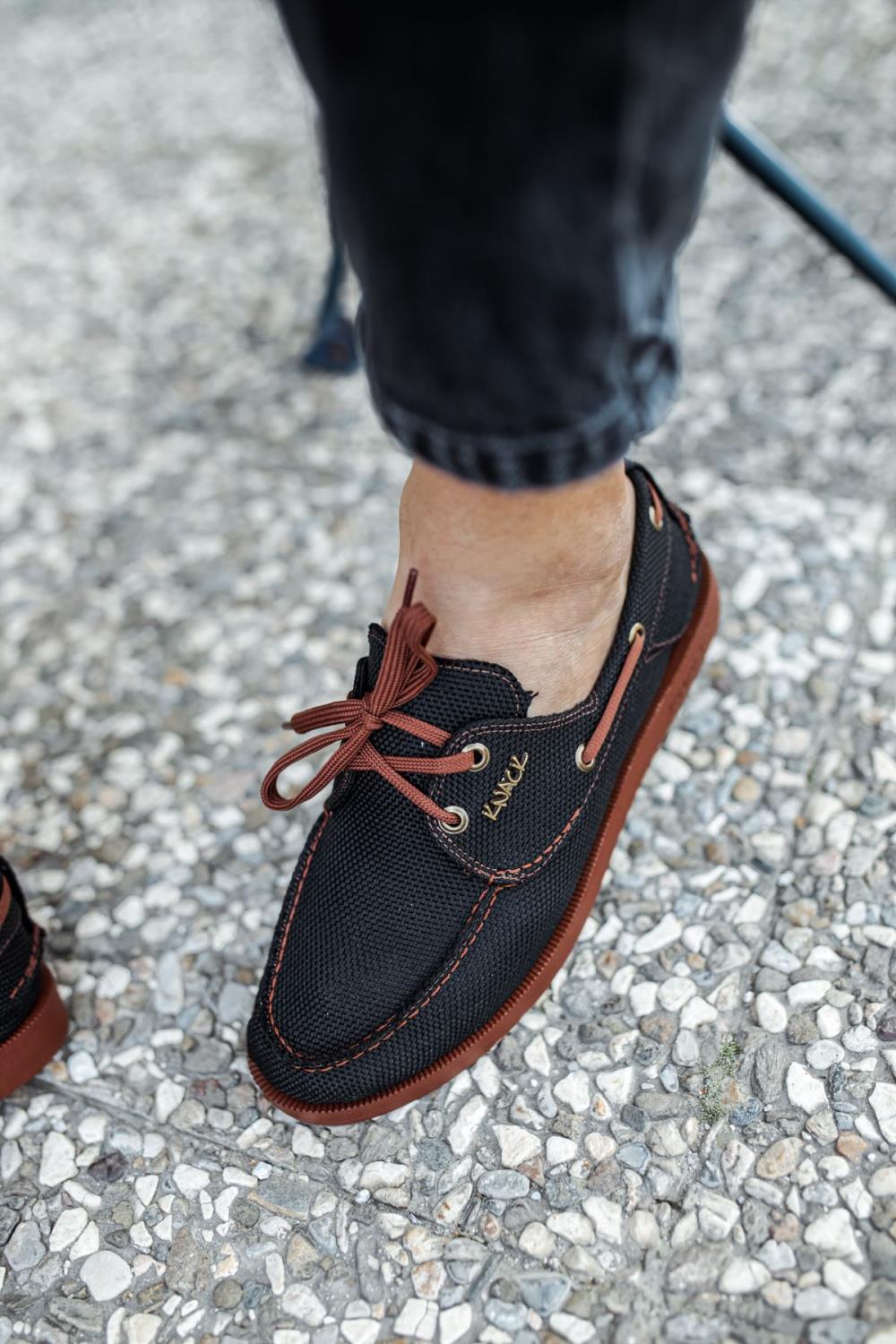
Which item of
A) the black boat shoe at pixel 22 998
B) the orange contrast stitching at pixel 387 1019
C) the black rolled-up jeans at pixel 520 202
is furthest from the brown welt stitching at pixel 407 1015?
the black rolled-up jeans at pixel 520 202

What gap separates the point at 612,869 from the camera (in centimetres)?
113

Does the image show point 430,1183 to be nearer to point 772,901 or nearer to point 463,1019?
point 463,1019

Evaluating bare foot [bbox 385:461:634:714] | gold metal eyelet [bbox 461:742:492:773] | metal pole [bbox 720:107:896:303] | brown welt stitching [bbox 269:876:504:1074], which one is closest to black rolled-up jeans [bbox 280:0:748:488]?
bare foot [bbox 385:461:634:714]

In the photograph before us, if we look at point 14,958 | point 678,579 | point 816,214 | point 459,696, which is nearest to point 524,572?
point 459,696

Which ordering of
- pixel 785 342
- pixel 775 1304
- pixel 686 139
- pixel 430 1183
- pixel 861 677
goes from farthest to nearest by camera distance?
pixel 785 342 → pixel 861 677 → pixel 430 1183 → pixel 775 1304 → pixel 686 139

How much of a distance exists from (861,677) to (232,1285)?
897mm

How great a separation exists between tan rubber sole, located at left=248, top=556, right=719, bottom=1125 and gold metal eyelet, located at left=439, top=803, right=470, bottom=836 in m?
0.16

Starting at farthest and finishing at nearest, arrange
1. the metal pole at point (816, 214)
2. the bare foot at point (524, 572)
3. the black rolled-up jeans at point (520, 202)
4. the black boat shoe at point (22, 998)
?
the metal pole at point (816, 214) < the black boat shoe at point (22, 998) < the bare foot at point (524, 572) < the black rolled-up jeans at point (520, 202)

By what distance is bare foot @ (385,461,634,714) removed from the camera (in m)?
0.86

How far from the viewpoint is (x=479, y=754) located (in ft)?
3.02

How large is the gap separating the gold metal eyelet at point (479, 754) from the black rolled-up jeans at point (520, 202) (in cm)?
30

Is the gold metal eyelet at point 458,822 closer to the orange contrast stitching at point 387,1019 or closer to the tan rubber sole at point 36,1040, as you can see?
the orange contrast stitching at point 387,1019

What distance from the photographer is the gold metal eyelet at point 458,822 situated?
0.92m

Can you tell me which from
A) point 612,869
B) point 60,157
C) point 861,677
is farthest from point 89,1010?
point 60,157
